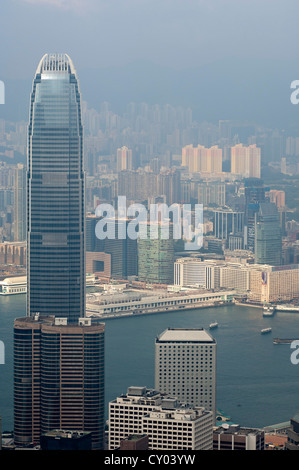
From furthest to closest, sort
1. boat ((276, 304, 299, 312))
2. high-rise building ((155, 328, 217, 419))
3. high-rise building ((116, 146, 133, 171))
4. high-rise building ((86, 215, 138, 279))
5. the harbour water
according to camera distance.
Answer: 1. high-rise building ((116, 146, 133, 171))
2. high-rise building ((86, 215, 138, 279))
3. boat ((276, 304, 299, 312))
4. the harbour water
5. high-rise building ((155, 328, 217, 419))

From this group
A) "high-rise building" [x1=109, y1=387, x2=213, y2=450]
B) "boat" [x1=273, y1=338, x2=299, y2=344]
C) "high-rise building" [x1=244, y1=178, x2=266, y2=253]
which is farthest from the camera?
"high-rise building" [x1=244, y1=178, x2=266, y2=253]

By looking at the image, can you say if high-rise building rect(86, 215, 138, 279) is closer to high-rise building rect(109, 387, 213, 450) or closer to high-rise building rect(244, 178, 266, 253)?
high-rise building rect(244, 178, 266, 253)

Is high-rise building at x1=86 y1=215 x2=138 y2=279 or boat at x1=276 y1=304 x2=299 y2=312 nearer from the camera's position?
boat at x1=276 y1=304 x2=299 y2=312

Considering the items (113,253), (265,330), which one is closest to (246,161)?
(113,253)

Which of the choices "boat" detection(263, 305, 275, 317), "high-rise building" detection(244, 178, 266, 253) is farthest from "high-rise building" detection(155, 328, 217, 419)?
"high-rise building" detection(244, 178, 266, 253)

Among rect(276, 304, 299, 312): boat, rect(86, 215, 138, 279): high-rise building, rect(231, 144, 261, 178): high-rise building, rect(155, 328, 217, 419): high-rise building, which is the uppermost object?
rect(231, 144, 261, 178): high-rise building

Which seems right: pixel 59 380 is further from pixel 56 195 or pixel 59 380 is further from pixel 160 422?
pixel 56 195

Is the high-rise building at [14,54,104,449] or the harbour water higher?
the high-rise building at [14,54,104,449]
